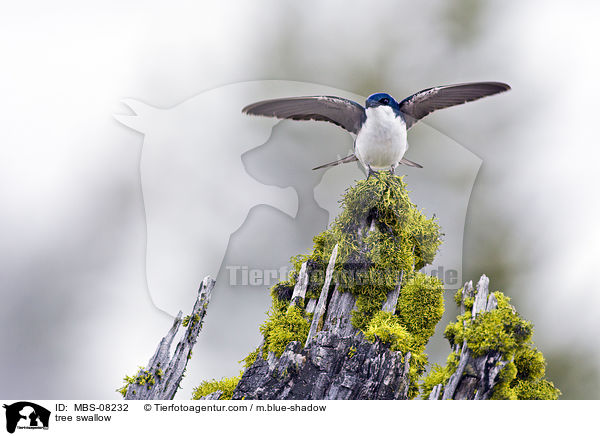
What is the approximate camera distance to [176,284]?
11.4 ft

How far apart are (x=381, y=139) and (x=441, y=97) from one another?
1.48 ft

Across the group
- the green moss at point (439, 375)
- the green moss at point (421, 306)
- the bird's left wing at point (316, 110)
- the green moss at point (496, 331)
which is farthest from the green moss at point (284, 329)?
the bird's left wing at point (316, 110)

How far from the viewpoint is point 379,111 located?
2801mm

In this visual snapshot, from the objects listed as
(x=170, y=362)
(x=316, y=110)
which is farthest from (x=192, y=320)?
(x=316, y=110)

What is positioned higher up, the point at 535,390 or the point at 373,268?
the point at 373,268

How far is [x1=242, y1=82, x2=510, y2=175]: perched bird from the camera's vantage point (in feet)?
9.15

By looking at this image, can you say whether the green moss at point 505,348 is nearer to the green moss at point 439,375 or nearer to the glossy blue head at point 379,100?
the green moss at point 439,375

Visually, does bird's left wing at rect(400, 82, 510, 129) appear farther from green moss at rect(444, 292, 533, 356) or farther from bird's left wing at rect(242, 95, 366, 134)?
green moss at rect(444, 292, 533, 356)

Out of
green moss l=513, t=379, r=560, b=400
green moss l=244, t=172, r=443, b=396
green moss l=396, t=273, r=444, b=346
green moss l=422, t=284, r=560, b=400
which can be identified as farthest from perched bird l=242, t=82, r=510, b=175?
green moss l=513, t=379, r=560, b=400

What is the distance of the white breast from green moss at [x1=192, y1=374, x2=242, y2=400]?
5.14 feet

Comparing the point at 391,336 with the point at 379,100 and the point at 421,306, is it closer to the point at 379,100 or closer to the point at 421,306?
the point at 421,306

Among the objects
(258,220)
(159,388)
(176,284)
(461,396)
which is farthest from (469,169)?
(159,388)

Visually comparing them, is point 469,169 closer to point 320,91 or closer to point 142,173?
point 320,91
